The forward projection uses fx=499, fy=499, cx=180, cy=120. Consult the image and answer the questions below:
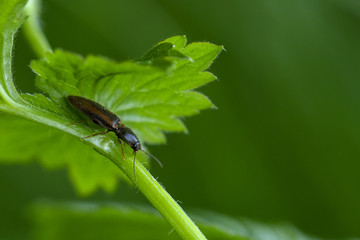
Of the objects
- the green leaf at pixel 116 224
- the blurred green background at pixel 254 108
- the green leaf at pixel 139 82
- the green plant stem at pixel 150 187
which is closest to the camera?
the green plant stem at pixel 150 187

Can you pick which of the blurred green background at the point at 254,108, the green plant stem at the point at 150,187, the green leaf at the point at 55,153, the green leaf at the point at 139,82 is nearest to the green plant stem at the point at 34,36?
the green leaf at the point at 55,153

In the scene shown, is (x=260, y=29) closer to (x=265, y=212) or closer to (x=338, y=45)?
(x=338, y=45)

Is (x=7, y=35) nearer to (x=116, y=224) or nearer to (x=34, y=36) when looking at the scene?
(x=34, y=36)

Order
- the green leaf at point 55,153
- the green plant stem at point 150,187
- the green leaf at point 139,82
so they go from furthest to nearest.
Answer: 1. the green leaf at point 55,153
2. the green leaf at point 139,82
3. the green plant stem at point 150,187

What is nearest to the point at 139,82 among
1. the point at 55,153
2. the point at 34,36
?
the point at 55,153

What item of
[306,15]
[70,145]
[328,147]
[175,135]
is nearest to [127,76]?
[70,145]

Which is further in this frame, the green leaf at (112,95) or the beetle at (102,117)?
the beetle at (102,117)

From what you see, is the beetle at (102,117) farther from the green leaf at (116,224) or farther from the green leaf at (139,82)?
the green leaf at (116,224)
